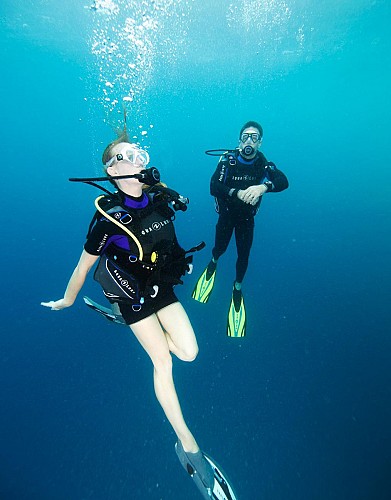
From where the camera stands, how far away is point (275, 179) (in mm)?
4352

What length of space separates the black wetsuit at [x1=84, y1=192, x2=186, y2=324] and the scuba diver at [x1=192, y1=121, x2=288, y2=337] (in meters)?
1.61

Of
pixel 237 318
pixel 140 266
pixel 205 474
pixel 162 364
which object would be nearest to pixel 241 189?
pixel 140 266

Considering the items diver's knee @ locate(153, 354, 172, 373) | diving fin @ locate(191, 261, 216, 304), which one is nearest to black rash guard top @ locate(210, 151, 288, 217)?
diving fin @ locate(191, 261, 216, 304)

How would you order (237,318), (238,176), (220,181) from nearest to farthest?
1. (220,181)
2. (238,176)
3. (237,318)

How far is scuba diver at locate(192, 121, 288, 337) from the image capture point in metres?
4.29

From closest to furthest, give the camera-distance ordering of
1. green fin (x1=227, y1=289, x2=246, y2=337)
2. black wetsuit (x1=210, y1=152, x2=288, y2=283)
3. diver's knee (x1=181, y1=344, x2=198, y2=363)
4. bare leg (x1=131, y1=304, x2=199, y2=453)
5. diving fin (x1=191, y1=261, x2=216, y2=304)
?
1. bare leg (x1=131, y1=304, x2=199, y2=453)
2. diver's knee (x1=181, y1=344, x2=198, y2=363)
3. black wetsuit (x1=210, y1=152, x2=288, y2=283)
4. green fin (x1=227, y1=289, x2=246, y2=337)
5. diving fin (x1=191, y1=261, x2=216, y2=304)

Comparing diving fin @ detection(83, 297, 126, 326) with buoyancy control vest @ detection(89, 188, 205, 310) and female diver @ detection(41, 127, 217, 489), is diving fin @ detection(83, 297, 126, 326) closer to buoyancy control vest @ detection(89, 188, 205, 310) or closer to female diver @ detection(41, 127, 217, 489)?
female diver @ detection(41, 127, 217, 489)

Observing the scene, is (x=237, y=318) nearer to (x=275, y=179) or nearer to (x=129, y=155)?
(x=275, y=179)

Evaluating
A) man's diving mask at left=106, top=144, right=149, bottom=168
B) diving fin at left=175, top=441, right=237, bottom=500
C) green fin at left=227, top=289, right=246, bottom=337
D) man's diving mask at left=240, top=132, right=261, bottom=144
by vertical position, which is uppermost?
man's diving mask at left=240, top=132, right=261, bottom=144

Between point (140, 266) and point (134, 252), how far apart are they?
0.72 feet

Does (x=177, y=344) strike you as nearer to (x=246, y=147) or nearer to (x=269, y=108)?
(x=246, y=147)

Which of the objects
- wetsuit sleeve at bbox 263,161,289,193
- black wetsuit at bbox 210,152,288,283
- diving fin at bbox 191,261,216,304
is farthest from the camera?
diving fin at bbox 191,261,216,304

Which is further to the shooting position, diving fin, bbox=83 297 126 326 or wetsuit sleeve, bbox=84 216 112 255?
diving fin, bbox=83 297 126 326

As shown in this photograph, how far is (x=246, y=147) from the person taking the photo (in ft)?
14.5
